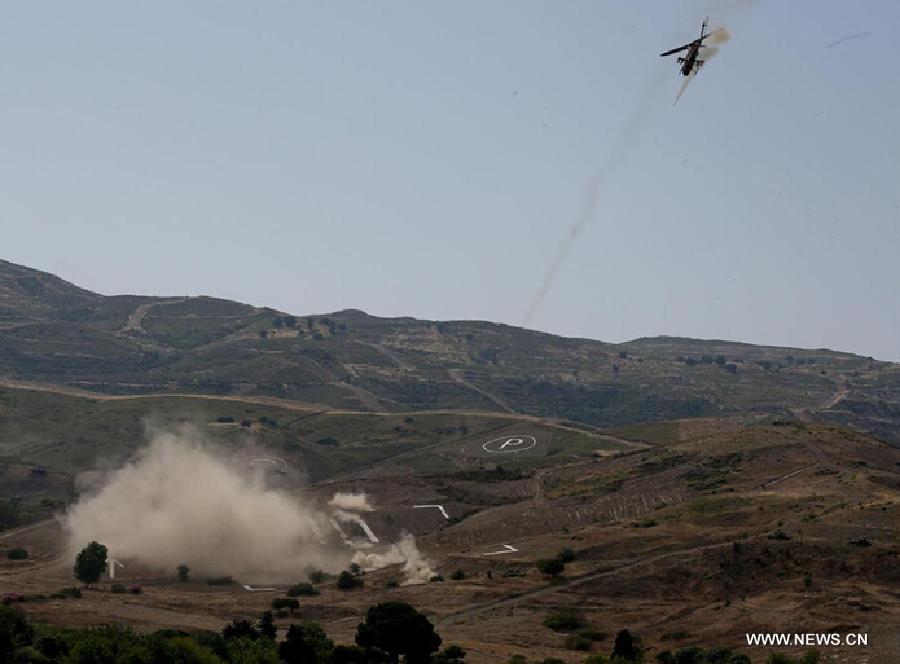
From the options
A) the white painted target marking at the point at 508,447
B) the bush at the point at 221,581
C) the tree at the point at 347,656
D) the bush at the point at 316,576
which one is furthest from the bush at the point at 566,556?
the white painted target marking at the point at 508,447

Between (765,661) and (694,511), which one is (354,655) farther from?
(694,511)

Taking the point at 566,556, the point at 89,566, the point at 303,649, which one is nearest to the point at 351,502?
the point at 566,556

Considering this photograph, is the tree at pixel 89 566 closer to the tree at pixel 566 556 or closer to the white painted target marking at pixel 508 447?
the tree at pixel 566 556

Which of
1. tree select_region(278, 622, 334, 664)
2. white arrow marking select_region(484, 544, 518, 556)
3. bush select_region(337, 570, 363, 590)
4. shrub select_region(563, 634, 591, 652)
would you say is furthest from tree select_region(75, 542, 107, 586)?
shrub select_region(563, 634, 591, 652)

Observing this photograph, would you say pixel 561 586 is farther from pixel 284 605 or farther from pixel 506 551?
pixel 284 605

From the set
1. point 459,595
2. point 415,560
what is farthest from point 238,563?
point 459,595

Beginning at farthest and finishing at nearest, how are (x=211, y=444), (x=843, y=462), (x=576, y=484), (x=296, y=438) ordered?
(x=296, y=438) → (x=211, y=444) → (x=576, y=484) → (x=843, y=462)
